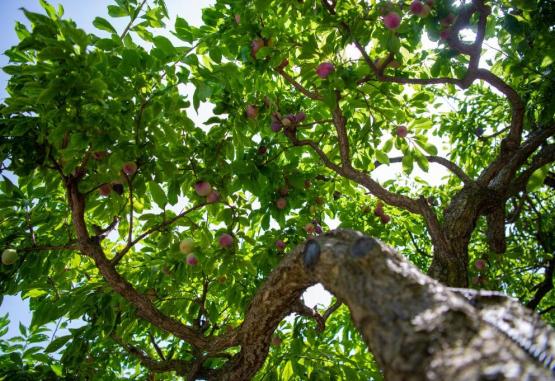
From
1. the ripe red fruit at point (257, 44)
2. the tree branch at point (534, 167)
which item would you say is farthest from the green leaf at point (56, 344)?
the tree branch at point (534, 167)

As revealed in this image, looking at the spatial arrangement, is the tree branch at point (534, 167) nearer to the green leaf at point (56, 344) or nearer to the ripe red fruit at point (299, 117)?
the ripe red fruit at point (299, 117)

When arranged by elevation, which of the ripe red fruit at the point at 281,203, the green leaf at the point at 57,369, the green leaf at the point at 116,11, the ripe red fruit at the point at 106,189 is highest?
the green leaf at the point at 116,11

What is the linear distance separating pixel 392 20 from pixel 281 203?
1413mm

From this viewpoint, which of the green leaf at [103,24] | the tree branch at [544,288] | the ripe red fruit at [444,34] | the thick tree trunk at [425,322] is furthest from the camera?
the tree branch at [544,288]

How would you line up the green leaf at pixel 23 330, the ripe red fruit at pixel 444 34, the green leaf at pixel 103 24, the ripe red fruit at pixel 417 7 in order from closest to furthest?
the green leaf at pixel 103 24 → the ripe red fruit at pixel 417 7 → the ripe red fruit at pixel 444 34 → the green leaf at pixel 23 330

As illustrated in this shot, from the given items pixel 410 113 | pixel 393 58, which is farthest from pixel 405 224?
pixel 393 58

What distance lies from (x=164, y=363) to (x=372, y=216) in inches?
86.6

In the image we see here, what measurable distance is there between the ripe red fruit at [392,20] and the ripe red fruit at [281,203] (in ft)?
4.44

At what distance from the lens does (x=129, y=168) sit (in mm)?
2162

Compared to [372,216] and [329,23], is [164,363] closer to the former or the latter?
[372,216]

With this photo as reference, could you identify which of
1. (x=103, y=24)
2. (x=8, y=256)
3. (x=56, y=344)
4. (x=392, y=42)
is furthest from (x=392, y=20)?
(x=56, y=344)

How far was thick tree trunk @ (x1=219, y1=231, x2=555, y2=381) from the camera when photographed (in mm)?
757

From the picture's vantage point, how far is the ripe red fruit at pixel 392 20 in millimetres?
2164

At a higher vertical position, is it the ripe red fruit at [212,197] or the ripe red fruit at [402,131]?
the ripe red fruit at [402,131]
